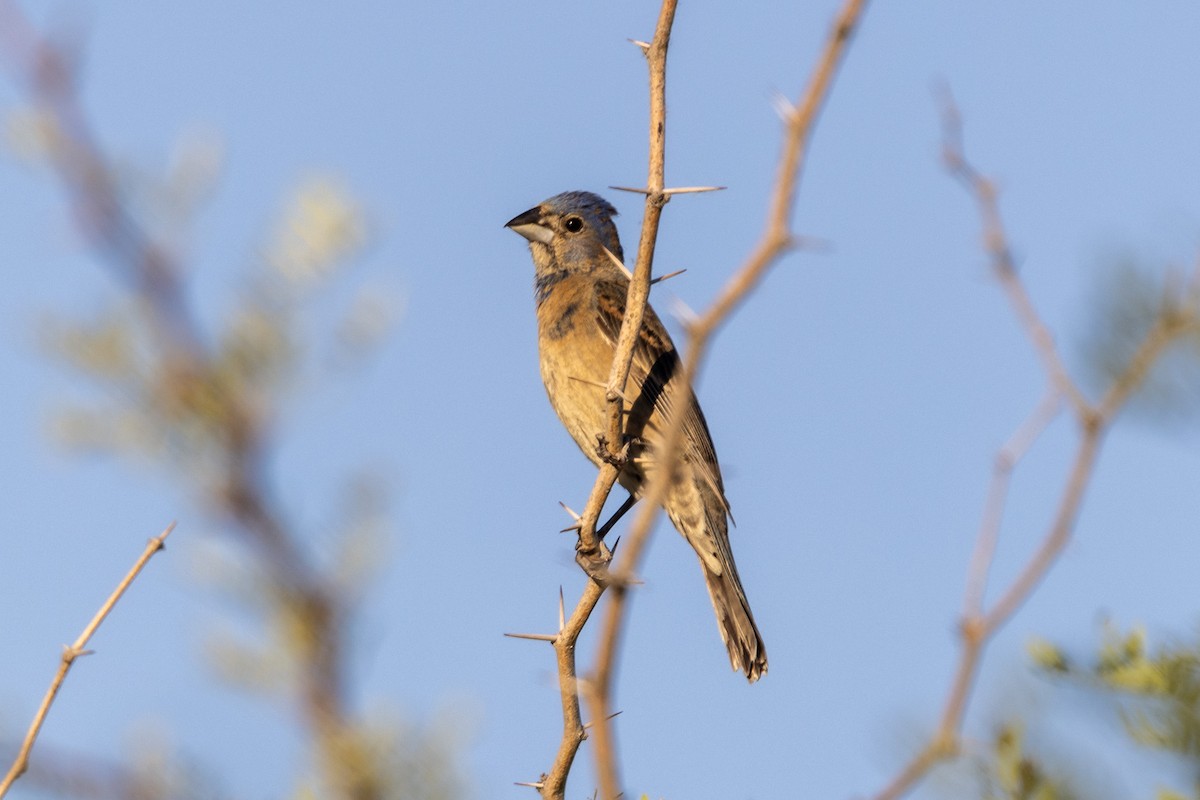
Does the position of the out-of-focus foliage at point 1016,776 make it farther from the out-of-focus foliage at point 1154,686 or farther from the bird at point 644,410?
the bird at point 644,410

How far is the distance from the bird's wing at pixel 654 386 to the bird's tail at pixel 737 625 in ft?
1.57

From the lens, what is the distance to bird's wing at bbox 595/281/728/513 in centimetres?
645

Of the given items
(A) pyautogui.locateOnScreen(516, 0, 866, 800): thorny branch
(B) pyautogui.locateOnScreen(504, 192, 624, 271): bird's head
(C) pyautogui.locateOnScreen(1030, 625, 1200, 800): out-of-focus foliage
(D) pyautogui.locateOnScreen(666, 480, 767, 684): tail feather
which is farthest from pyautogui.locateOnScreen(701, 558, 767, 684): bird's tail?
(C) pyautogui.locateOnScreen(1030, 625, 1200, 800): out-of-focus foliage

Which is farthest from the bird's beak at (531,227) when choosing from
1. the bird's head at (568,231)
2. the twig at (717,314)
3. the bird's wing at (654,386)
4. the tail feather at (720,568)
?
the twig at (717,314)

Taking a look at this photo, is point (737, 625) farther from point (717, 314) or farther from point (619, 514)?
point (717, 314)

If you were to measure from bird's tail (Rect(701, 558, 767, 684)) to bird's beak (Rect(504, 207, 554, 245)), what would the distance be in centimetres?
214

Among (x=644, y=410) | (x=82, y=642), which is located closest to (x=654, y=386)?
(x=644, y=410)

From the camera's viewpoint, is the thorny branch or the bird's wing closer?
the thorny branch

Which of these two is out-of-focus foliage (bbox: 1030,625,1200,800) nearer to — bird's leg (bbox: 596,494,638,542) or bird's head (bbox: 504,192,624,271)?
bird's leg (bbox: 596,494,638,542)

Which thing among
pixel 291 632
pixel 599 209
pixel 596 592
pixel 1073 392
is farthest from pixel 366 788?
pixel 599 209

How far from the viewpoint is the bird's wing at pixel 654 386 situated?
6445mm

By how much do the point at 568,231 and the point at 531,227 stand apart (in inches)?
8.2

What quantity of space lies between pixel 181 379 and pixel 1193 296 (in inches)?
66.5

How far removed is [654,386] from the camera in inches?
261
